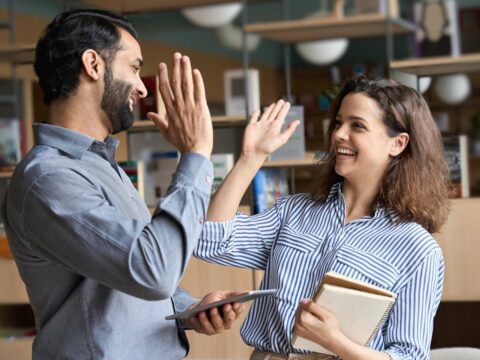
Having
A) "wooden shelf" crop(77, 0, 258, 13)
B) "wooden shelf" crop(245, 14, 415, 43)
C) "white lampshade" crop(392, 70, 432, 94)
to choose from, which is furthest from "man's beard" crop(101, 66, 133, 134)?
"wooden shelf" crop(77, 0, 258, 13)

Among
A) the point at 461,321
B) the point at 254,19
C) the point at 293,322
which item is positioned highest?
the point at 254,19

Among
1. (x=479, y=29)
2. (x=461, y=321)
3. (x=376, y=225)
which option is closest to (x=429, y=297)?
(x=376, y=225)

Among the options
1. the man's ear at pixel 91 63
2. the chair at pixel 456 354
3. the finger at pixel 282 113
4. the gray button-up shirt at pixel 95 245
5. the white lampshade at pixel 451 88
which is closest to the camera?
the gray button-up shirt at pixel 95 245

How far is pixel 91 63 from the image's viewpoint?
148cm

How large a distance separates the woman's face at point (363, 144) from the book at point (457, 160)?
1827mm

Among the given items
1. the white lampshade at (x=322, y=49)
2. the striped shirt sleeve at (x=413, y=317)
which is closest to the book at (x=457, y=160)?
the striped shirt sleeve at (x=413, y=317)

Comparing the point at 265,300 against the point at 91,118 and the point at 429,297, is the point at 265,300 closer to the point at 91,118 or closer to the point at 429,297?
the point at 429,297

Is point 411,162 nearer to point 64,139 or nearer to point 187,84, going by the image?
point 187,84

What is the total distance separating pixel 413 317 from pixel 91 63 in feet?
2.73

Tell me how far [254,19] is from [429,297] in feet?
27.1

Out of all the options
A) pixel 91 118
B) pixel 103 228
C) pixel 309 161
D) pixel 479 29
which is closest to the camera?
pixel 103 228

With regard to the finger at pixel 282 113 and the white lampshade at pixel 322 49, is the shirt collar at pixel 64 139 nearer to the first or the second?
the finger at pixel 282 113

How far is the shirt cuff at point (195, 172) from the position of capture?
139cm

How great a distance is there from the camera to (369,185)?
192 cm
